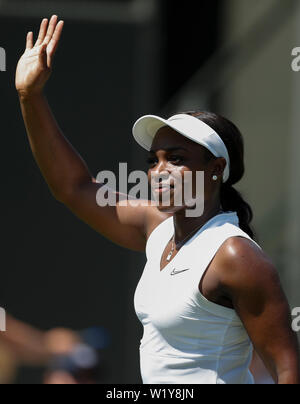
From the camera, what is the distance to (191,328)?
9.71ft

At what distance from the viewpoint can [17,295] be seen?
30.3 ft

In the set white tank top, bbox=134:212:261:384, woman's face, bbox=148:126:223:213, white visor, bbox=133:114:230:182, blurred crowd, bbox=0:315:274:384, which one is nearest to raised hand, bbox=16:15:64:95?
white visor, bbox=133:114:230:182

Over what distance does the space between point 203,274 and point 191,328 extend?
0.64 feet

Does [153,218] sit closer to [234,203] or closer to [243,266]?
[234,203]

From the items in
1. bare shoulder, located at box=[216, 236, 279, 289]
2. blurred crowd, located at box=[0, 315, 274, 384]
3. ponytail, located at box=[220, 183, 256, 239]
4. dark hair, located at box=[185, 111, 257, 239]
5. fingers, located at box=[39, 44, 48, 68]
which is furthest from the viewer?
blurred crowd, located at box=[0, 315, 274, 384]

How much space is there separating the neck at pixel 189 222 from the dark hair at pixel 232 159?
0.27ft

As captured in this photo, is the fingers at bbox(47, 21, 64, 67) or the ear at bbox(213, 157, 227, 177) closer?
the ear at bbox(213, 157, 227, 177)

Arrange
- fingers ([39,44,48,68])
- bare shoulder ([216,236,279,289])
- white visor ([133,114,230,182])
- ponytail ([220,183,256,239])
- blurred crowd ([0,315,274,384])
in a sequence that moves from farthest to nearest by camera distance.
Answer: blurred crowd ([0,315,274,384])
fingers ([39,44,48,68])
ponytail ([220,183,256,239])
white visor ([133,114,230,182])
bare shoulder ([216,236,279,289])

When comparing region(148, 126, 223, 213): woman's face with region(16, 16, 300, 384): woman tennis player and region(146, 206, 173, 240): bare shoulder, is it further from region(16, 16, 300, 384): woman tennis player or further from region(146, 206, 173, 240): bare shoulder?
region(146, 206, 173, 240): bare shoulder

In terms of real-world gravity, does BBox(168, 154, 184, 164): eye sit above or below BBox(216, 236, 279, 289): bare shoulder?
above

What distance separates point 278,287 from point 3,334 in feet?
11.0

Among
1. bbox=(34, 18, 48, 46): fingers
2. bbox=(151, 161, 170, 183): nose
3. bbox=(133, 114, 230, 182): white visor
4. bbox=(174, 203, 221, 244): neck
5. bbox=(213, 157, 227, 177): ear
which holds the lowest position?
bbox=(174, 203, 221, 244): neck

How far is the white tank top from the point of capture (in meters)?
2.95

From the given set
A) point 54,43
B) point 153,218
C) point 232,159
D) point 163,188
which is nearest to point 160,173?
point 163,188
